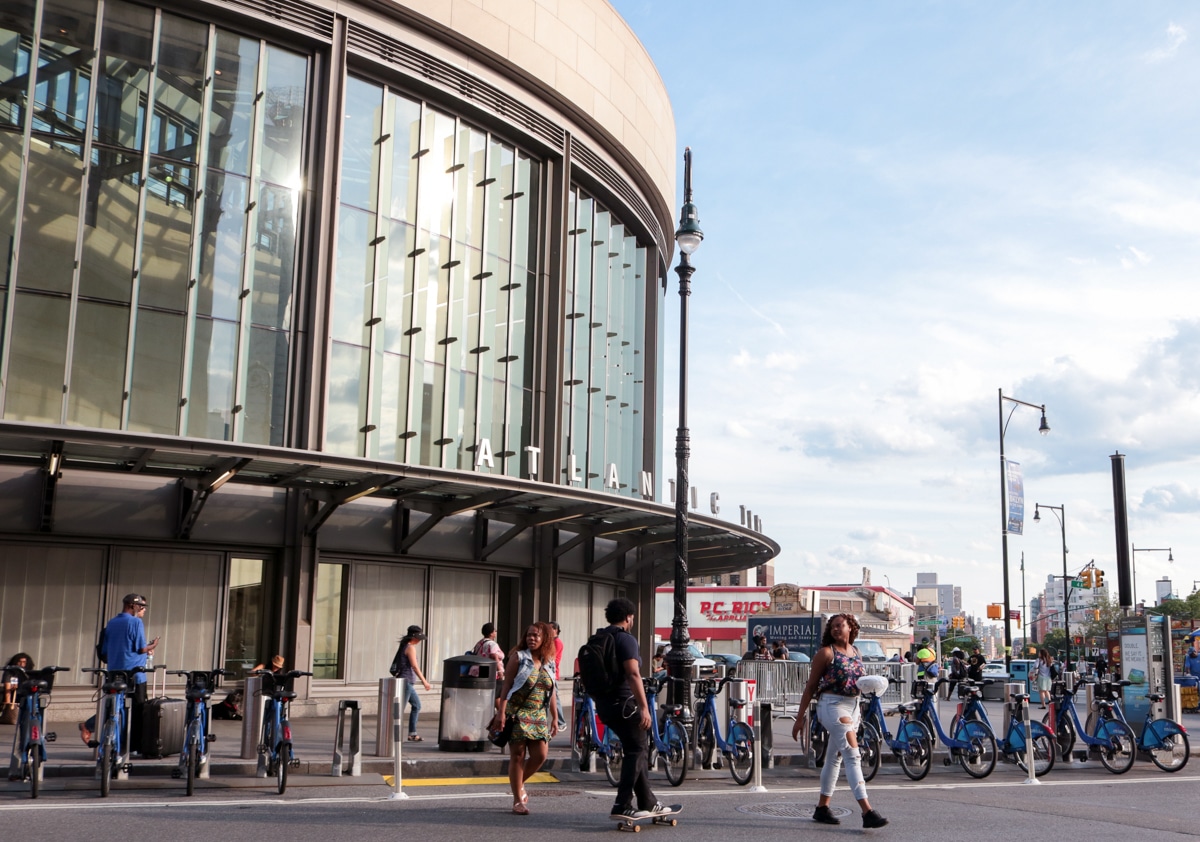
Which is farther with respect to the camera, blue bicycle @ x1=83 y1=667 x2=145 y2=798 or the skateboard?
blue bicycle @ x1=83 y1=667 x2=145 y2=798

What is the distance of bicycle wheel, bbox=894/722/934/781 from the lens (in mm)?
13305

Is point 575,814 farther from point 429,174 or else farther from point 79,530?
point 429,174

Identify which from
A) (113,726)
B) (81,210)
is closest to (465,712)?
(113,726)

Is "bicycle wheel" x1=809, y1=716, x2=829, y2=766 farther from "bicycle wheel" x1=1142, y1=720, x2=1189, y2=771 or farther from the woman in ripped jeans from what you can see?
"bicycle wheel" x1=1142, y1=720, x2=1189, y2=771

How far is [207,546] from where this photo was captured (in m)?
20.8

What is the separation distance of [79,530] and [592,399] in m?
12.9

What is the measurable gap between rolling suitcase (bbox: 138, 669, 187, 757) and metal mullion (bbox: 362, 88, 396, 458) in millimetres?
10273

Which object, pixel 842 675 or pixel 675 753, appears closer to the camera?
pixel 842 675

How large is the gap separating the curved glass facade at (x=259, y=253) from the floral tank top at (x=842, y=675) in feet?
43.8

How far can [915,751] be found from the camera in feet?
43.8

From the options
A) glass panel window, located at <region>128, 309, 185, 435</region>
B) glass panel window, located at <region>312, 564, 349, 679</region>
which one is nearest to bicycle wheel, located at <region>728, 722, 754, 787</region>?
glass panel window, located at <region>312, 564, 349, 679</region>

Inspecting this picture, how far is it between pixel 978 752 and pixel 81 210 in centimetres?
1644

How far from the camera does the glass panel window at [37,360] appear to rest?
739 inches

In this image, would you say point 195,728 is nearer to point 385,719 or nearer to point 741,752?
point 385,719
